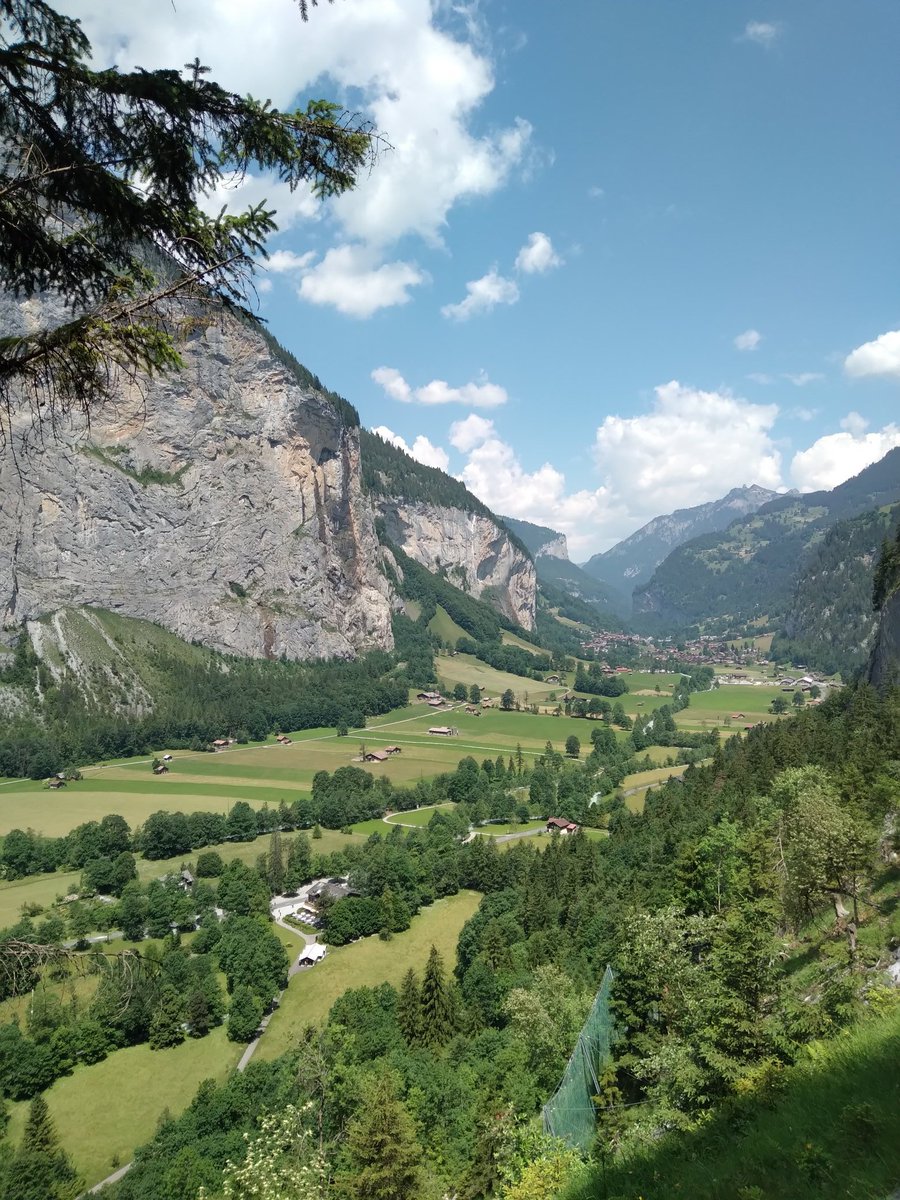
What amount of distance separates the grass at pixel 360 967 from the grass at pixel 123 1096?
3390 mm

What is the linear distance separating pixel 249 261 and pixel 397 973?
4675cm

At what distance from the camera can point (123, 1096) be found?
34625mm

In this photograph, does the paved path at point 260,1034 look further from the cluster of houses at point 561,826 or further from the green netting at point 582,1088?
the cluster of houses at point 561,826

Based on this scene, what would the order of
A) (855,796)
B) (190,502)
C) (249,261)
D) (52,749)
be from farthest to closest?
(190,502) → (52,749) → (855,796) → (249,261)

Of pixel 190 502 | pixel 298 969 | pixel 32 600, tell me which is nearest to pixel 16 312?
pixel 190 502

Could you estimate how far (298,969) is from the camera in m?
45.8

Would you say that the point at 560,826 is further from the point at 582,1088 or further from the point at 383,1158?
the point at 383,1158

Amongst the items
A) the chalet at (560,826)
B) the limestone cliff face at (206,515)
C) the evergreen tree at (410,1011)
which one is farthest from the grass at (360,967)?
the limestone cliff face at (206,515)

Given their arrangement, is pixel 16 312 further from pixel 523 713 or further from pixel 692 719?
pixel 692 719

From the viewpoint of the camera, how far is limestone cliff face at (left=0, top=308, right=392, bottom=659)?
13900 centimetres

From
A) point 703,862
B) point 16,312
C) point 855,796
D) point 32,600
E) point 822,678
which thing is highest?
point 16,312

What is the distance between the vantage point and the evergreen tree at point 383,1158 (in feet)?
57.3

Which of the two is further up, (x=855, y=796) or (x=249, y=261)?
(x=249, y=261)

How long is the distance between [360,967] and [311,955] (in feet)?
13.9
